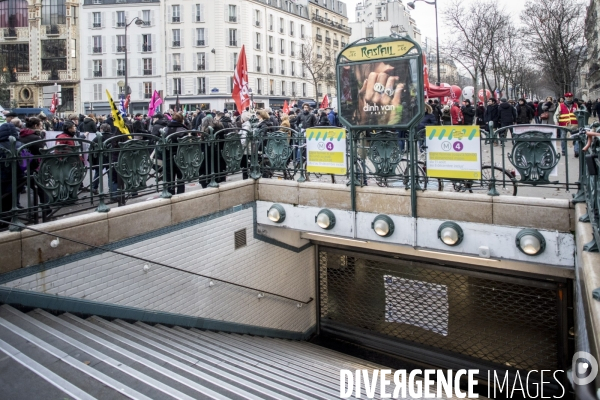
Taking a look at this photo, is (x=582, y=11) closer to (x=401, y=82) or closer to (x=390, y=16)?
(x=401, y=82)

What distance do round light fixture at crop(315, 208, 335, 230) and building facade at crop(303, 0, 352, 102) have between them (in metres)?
58.5

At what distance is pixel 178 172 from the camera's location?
30.7 feet

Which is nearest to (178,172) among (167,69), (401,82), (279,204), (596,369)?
(279,204)

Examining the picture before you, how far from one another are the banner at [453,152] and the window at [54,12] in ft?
201

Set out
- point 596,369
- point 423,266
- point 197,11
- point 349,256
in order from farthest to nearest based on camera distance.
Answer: point 197,11 → point 349,256 → point 423,266 → point 596,369

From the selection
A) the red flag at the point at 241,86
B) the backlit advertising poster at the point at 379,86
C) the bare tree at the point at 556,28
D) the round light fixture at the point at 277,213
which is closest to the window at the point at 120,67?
the bare tree at the point at 556,28

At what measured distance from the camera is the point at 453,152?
8.09 m

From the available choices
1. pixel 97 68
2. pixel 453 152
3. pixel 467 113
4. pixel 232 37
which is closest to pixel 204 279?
pixel 453 152

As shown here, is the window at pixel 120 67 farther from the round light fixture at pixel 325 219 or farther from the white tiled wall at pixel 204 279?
the round light fixture at pixel 325 219

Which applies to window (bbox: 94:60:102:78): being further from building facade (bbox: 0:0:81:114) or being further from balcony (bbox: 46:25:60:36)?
balcony (bbox: 46:25:60:36)

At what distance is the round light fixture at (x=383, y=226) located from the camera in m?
8.85

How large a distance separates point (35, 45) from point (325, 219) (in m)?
60.2

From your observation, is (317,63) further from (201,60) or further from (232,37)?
(201,60)

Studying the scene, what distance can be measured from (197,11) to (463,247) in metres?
56.1
